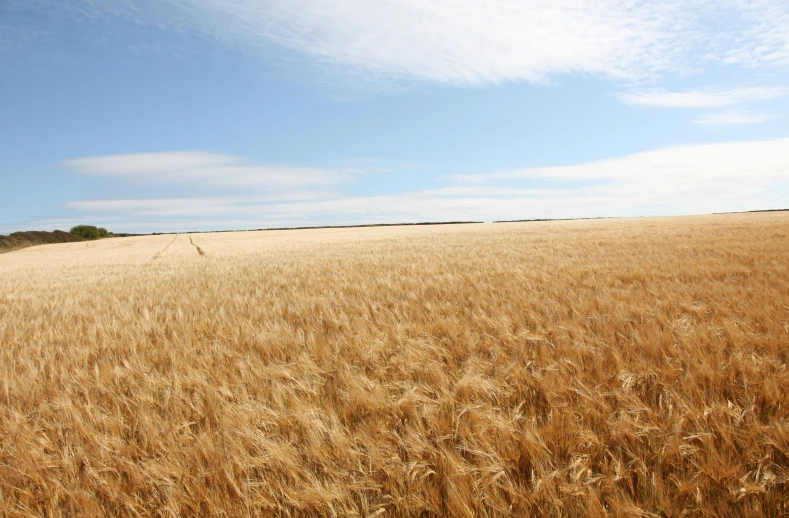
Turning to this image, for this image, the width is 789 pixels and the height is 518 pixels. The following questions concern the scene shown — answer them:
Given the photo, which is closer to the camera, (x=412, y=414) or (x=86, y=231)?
(x=412, y=414)

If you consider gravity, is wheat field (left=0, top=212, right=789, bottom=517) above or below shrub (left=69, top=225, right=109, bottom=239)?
below

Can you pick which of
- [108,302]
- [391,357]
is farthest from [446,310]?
[108,302]

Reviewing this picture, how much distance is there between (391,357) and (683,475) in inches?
71.0

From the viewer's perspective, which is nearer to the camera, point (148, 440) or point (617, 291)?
point (148, 440)

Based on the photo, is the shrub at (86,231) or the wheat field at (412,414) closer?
the wheat field at (412,414)

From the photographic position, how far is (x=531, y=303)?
430 cm

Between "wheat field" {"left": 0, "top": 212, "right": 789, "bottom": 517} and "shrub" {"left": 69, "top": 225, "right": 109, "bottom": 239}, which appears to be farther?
"shrub" {"left": 69, "top": 225, "right": 109, "bottom": 239}

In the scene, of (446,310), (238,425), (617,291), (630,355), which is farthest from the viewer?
(617,291)

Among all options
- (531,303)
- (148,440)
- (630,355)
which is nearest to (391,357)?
(148,440)

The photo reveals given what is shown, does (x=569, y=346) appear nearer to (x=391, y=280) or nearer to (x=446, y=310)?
(x=446, y=310)

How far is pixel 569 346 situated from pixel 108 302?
22.1ft

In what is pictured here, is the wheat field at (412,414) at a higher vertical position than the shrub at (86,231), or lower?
lower

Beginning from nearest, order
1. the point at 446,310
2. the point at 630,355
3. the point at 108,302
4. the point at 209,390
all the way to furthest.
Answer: the point at 209,390
the point at 630,355
the point at 446,310
the point at 108,302

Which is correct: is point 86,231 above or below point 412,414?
above
